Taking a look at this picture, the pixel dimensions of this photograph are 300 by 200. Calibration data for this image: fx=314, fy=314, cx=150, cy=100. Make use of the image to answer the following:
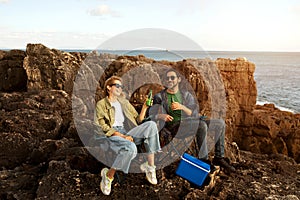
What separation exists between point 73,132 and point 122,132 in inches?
89.0

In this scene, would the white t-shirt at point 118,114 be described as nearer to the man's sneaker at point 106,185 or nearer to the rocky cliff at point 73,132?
the man's sneaker at point 106,185

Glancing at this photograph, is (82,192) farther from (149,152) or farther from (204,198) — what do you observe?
(204,198)

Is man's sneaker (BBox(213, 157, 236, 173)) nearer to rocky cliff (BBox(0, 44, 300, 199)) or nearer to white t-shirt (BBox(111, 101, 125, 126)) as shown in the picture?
rocky cliff (BBox(0, 44, 300, 199))

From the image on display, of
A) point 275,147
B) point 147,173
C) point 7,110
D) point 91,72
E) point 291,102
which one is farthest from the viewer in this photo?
point 291,102

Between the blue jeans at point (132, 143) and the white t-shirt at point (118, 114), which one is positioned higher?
the white t-shirt at point (118, 114)

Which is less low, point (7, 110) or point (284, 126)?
point (7, 110)

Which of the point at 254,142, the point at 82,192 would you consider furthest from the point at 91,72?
the point at 254,142

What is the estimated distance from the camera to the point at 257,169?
19.6 feet

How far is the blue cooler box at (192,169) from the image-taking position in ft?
15.9

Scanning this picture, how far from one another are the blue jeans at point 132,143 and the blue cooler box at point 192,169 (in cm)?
56

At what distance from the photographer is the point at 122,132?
15.9 feet

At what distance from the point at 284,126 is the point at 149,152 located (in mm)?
14321

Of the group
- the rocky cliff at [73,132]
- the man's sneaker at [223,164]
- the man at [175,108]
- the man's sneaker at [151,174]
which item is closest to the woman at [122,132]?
the man's sneaker at [151,174]

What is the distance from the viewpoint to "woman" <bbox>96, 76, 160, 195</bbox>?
14.7ft
